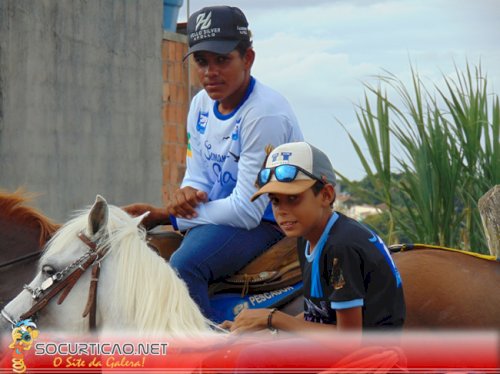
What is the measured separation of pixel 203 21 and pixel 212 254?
115 centimetres

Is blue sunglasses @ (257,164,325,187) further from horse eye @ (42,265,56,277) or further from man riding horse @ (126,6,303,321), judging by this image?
man riding horse @ (126,6,303,321)

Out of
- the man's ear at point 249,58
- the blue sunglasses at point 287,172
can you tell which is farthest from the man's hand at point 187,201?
the blue sunglasses at point 287,172

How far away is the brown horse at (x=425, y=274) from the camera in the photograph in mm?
4719

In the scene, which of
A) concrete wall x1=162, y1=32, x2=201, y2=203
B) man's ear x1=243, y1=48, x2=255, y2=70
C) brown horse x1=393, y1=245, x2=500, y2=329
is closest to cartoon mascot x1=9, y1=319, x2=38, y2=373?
man's ear x1=243, y1=48, x2=255, y2=70

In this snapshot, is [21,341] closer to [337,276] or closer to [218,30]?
[337,276]

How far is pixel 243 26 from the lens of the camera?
4645mm

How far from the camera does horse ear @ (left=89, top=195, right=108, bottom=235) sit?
3.46 m

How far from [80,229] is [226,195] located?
1.30 metres

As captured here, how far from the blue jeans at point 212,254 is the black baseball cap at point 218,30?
2.92 ft

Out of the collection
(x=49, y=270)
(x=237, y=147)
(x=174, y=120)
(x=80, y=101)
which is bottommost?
(x=49, y=270)

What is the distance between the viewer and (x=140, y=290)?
11.0ft

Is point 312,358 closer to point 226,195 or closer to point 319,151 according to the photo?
point 319,151

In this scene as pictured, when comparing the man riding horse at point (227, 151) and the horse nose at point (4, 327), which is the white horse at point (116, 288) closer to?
the horse nose at point (4, 327)

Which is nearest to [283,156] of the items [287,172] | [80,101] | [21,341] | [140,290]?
[287,172]
